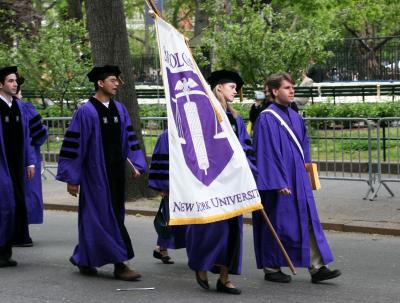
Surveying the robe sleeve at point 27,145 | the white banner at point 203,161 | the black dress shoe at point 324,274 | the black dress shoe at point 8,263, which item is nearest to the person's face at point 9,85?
the robe sleeve at point 27,145

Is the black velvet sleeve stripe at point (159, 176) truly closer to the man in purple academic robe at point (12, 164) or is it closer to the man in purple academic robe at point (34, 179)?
the man in purple academic robe at point (12, 164)

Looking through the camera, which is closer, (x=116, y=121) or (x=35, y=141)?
(x=116, y=121)

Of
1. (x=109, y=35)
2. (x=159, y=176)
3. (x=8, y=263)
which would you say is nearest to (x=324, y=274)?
(x=159, y=176)

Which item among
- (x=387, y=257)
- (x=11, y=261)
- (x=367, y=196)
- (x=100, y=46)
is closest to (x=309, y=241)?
(x=387, y=257)

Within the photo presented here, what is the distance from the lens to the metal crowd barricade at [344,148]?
13.7 metres

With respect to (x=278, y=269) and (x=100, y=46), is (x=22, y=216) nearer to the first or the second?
(x=278, y=269)

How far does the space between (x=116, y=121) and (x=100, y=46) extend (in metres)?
5.16

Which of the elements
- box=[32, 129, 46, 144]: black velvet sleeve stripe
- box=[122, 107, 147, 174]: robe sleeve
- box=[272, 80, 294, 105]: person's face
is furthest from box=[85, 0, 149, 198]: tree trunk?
box=[272, 80, 294, 105]: person's face

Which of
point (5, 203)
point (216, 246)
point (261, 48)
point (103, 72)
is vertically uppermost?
point (261, 48)

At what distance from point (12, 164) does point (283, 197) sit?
304cm

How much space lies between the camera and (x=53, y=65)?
2242cm

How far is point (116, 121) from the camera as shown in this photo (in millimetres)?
9211

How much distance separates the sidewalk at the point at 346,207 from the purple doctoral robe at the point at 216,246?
3599 millimetres

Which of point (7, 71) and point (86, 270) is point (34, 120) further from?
point (86, 270)
